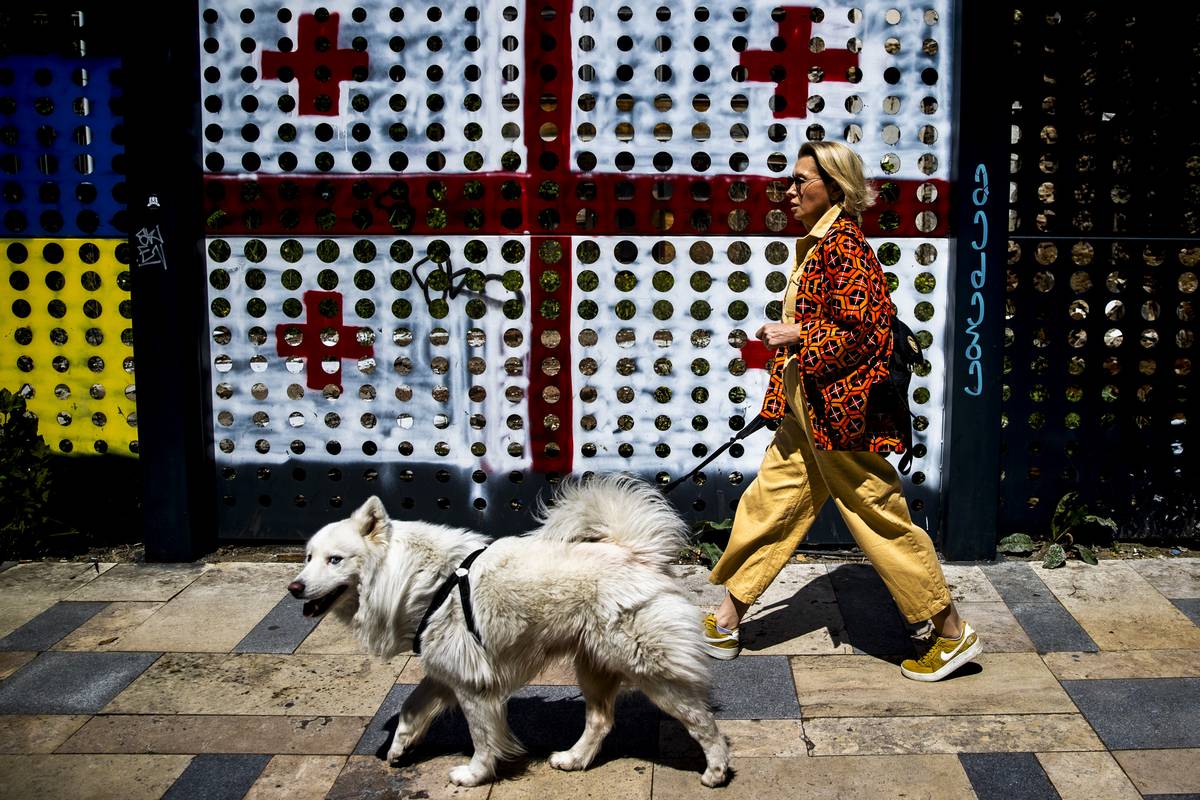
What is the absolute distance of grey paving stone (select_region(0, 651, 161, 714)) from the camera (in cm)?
448

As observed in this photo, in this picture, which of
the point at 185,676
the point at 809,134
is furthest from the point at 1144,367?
the point at 185,676

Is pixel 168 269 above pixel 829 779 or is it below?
above

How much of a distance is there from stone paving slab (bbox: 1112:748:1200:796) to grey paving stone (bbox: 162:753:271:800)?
3028 millimetres

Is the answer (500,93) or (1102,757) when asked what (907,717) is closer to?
(1102,757)

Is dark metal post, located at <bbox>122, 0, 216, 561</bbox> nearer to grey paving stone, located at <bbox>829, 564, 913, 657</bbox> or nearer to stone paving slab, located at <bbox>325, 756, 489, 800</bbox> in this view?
stone paving slab, located at <bbox>325, 756, 489, 800</bbox>

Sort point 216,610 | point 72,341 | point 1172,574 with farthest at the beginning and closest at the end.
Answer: point 72,341, point 1172,574, point 216,610

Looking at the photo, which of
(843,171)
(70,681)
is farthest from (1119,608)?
(70,681)

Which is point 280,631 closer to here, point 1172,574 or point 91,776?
point 91,776

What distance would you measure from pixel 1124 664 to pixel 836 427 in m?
1.63

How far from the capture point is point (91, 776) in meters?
3.94

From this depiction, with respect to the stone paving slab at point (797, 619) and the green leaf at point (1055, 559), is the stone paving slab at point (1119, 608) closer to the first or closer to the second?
the green leaf at point (1055, 559)

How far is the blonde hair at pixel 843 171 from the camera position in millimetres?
4398

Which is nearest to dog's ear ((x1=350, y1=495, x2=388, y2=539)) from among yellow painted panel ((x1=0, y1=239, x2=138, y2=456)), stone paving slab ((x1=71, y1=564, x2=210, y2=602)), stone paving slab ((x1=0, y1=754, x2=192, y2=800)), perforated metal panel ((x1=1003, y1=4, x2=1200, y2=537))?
stone paving slab ((x1=0, y1=754, x2=192, y2=800))

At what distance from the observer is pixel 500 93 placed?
5.77 meters
